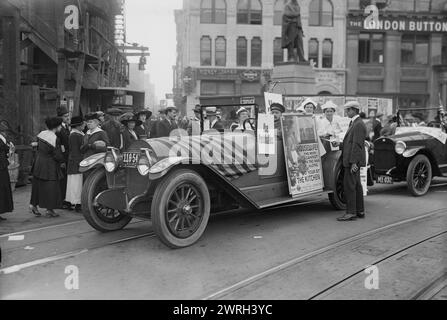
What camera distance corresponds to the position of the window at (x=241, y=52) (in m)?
37.4

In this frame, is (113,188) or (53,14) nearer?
(113,188)

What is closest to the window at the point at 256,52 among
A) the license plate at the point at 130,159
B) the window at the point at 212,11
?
the window at the point at 212,11

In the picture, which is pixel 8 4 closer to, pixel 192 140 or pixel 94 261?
pixel 192 140

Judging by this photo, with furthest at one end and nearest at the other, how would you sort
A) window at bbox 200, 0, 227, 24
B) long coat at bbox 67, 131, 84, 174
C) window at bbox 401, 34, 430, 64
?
window at bbox 401, 34, 430, 64 → window at bbox 200, 0, 227, 24 → long coat at bbox 67, 131, 84, 174

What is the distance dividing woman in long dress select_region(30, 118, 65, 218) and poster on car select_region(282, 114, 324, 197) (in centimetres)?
361

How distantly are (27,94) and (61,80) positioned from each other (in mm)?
2902

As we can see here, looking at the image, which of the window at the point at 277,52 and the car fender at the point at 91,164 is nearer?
the car fender at the point at 91,164

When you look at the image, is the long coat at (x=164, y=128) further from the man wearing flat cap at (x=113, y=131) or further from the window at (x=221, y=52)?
the window at (x=221, y=52)

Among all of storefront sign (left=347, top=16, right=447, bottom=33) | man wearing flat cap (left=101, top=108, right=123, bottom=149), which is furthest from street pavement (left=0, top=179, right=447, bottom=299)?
storefront sign (left=347, top=16, right=447, bottom=33)

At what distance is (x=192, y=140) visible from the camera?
5883 mm

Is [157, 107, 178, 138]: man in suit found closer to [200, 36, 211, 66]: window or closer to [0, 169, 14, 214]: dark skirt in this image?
[0, 169, 14, 214]: dark skirt

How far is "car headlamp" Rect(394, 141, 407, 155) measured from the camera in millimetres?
9141
